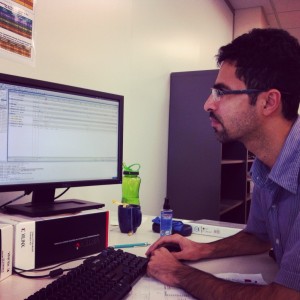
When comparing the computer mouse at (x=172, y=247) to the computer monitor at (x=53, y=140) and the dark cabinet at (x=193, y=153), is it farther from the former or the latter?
the dark cabinet at (x=193, y=153)

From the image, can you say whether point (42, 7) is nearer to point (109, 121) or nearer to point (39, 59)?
point (39, 59)

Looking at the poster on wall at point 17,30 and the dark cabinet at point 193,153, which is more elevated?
the poster on wall at point 17,30

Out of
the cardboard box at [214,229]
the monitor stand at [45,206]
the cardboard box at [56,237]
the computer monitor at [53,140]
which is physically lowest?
the cardboard box at [214,229]

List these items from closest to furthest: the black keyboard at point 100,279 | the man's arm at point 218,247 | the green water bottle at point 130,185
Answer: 1. the black keyboard at point 100,279
2. the man's arm at point 218,247
3. the green water bottle at point 130,185

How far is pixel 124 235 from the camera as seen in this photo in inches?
52.8

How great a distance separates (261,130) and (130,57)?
1.22 m

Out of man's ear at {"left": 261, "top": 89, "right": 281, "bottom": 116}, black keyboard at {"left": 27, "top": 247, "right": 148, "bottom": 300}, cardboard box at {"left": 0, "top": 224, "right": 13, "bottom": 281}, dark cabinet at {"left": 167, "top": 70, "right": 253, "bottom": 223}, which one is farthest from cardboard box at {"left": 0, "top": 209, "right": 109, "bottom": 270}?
dark cabinet at {"left": 167, "top": 70, "right": 253, "bottom": 223}

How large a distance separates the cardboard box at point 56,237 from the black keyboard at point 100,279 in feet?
0.41

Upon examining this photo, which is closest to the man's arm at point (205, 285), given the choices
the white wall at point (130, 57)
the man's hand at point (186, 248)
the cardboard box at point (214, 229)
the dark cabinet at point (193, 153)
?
the man's hand at point (186, 248)

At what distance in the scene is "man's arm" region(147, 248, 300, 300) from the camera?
2.42ft

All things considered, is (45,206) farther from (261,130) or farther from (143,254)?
(261,130)

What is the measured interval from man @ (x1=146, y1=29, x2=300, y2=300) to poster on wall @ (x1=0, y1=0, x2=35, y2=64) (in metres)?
0.77

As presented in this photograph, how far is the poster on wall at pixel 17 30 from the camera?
1275mm

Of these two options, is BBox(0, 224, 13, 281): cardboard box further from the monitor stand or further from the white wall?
the white wall
